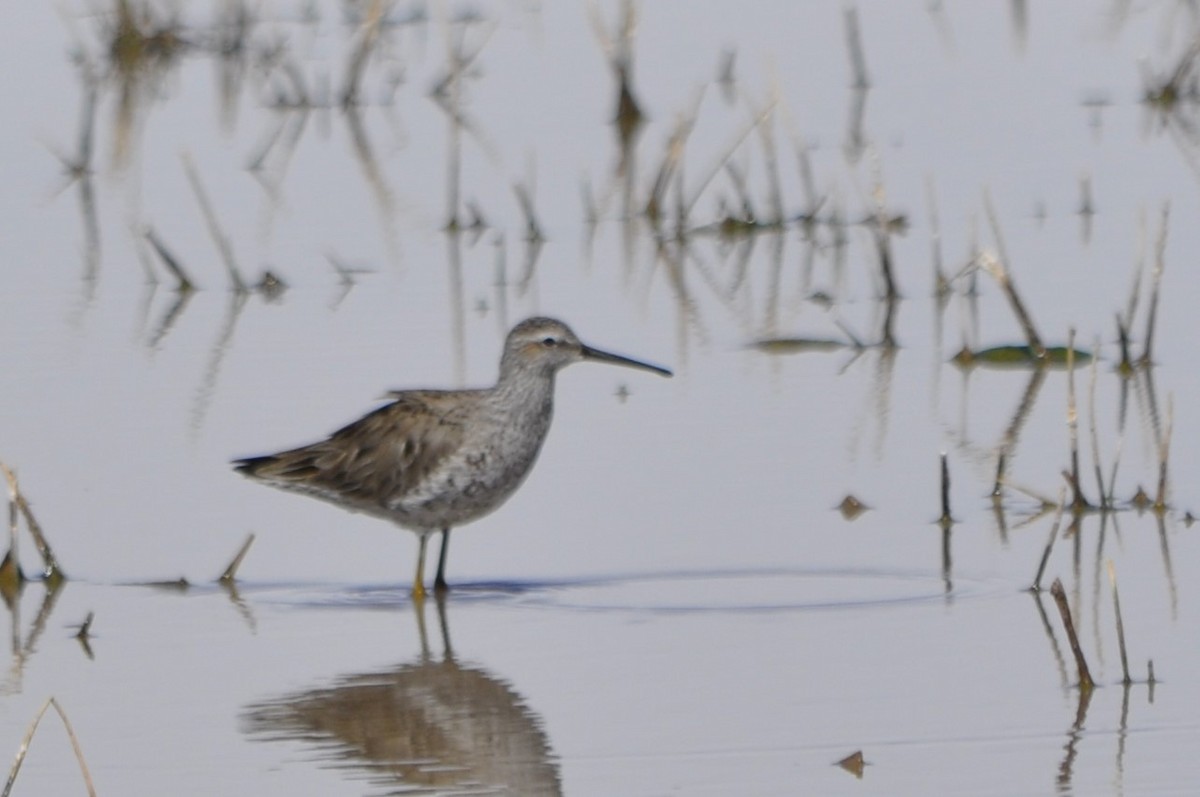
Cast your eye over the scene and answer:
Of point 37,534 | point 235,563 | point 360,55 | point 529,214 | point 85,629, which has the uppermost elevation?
point 360,55

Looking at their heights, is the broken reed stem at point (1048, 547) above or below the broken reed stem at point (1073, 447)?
below

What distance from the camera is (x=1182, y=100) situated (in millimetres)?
15836

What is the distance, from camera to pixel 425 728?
273 inches

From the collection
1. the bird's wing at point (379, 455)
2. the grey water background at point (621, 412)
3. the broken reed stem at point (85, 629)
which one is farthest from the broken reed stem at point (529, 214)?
the broken reed stem at point (85, 629)

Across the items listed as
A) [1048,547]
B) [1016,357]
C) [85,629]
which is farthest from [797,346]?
[85,629]

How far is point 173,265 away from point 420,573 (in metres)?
4.34

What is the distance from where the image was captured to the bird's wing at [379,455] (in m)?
8.92

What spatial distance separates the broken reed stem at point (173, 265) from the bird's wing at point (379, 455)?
3.45 meters

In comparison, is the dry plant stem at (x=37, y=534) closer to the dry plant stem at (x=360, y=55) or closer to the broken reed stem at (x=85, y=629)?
the broken reed stem at (x=85, y=629)

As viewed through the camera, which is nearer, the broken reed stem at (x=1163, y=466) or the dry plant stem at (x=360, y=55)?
the broken reed stem at (x=1163, y=466)

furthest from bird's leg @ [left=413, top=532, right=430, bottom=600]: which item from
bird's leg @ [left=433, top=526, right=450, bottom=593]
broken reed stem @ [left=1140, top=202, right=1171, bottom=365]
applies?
broken reed stem @ [left=1140, top=202, right=1171, bottom=365]

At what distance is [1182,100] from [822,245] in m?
3.73

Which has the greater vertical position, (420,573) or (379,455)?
(379,455)

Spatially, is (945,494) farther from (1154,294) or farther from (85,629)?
(85,629)
